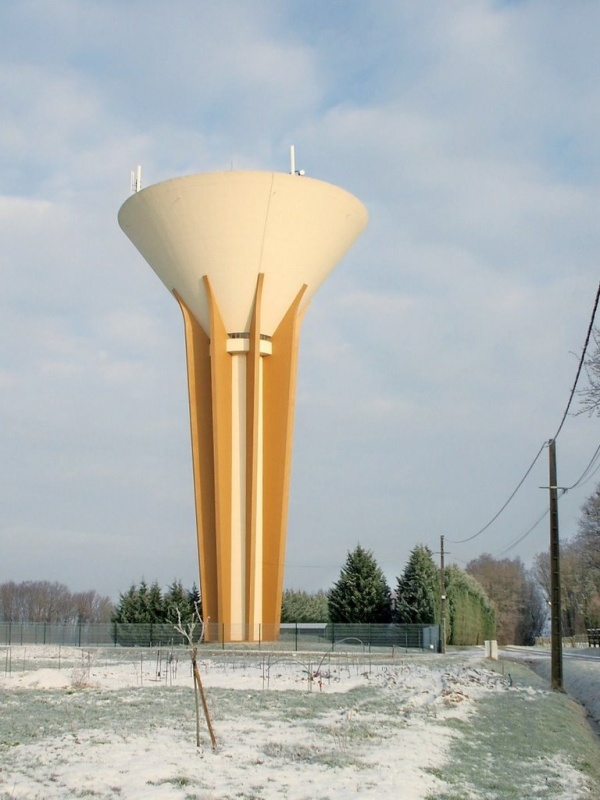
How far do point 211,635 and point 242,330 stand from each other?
13.7m

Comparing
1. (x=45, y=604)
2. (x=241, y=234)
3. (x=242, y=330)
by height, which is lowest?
(x=45, y=604)

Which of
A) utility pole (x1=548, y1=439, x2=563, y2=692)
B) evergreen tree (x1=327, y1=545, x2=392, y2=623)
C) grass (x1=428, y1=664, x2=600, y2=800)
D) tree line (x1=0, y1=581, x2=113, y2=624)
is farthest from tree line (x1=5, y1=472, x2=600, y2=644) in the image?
tree line (x1=0, y1=581, x2=113, y2=624)

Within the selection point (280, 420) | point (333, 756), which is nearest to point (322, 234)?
point (280, 420)

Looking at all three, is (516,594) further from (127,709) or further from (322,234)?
(127,709)

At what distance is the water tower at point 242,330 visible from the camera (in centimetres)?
4119

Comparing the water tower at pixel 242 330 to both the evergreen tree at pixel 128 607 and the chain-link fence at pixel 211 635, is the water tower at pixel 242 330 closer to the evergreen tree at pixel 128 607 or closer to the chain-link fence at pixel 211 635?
the chain-link fence at pixel 211 635

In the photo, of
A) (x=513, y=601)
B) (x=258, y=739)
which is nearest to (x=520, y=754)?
(x=258, y=739)

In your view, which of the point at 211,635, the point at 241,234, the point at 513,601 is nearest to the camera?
the point at 241,234

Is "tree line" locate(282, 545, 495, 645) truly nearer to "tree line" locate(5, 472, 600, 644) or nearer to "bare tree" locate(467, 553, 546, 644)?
"tree line" locate(5, 472, 600, 644)

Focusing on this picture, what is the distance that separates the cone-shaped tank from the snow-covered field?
71.9 ft

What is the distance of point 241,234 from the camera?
41344 millimetres

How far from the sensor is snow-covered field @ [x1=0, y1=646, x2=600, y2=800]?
10984mm

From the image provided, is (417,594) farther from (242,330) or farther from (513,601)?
(513,601)

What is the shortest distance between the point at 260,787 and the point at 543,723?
8.70 metres
